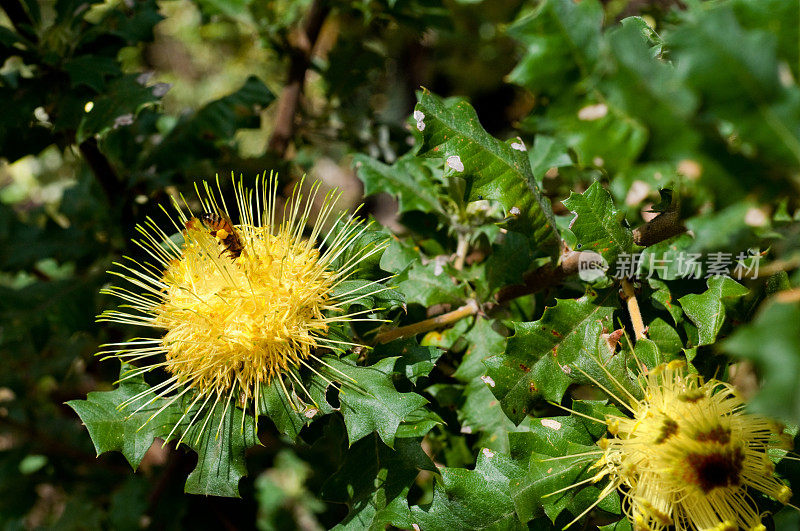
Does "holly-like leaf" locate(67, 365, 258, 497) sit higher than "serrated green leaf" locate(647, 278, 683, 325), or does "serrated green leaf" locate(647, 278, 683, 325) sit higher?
"holly-like leaf" locate(67, 365, 258, 497)

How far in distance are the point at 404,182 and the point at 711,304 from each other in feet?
2.49

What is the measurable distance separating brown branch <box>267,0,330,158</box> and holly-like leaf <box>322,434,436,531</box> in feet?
3.97

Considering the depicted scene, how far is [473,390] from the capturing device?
4.27ft

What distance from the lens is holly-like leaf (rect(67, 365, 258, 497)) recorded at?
3.52 feet

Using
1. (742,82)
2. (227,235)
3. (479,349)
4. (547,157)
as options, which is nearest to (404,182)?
(547,157)

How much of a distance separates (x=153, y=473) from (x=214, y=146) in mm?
1208

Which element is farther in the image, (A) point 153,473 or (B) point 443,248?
(A) point 153,473

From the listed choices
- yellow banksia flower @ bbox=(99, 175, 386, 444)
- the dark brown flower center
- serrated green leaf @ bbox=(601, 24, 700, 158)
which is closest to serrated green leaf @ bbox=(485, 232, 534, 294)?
yellow banksia flower @ bbox=(99, 175, 386, 444)

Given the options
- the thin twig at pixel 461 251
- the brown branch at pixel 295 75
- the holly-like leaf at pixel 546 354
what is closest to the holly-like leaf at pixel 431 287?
the thin twig at pixel 461 251

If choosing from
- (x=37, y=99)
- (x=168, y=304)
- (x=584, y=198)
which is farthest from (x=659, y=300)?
(x=37, y=99)

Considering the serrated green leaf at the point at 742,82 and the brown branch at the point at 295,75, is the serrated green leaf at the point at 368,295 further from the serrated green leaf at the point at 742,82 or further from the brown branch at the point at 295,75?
A: the brown branch at the point at 295,75

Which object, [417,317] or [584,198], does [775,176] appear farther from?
[417,317]

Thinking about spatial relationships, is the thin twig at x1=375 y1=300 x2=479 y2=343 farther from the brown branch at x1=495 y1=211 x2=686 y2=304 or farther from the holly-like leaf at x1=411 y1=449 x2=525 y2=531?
the holly-like leaf at x1=411 y1=449 x2=525 y2=531

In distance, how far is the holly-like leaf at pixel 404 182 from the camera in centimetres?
148
